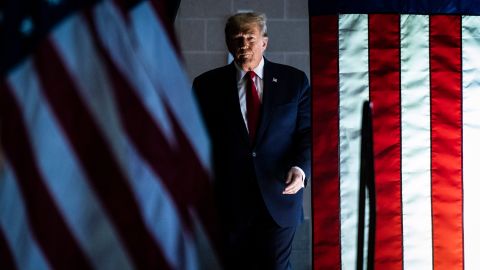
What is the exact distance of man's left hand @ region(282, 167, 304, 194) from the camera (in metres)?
1.84

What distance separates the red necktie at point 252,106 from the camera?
6.25 ft

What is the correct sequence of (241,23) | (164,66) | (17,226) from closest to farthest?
1. (17,226)
2. (164,66)
3. (241,23)

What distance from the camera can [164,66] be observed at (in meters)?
1.26

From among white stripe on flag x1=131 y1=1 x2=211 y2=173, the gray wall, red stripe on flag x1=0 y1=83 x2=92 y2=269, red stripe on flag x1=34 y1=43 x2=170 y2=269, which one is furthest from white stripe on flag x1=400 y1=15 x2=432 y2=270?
the gray wall

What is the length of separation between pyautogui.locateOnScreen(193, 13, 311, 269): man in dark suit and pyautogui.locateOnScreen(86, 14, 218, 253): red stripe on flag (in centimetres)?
58

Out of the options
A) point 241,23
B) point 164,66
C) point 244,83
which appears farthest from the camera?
point 244,83

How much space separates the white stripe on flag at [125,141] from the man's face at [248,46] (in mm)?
654

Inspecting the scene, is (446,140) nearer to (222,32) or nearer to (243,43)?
(243,43)

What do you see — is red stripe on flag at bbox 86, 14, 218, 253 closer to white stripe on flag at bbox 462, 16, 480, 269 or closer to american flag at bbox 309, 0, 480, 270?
american flag at bbox 309, 0, 480, 270

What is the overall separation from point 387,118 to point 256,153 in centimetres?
39

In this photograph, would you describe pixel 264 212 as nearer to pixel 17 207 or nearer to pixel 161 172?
pixel 161 172

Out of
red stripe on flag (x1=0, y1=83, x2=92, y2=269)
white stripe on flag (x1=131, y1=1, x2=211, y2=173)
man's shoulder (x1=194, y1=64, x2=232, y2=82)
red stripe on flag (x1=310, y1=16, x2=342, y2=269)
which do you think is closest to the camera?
red stripe on flag (x1=0, y1=83, x2=92, y2=269)

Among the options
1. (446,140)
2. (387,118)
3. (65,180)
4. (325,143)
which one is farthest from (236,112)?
(65,180)

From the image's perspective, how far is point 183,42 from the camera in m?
3.06
